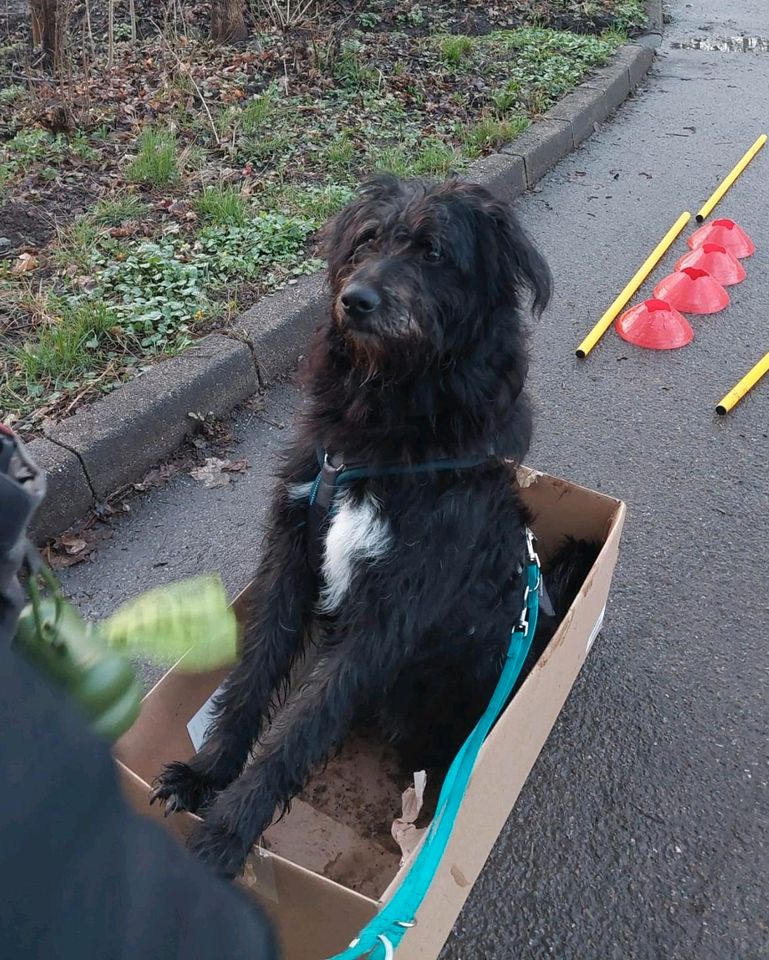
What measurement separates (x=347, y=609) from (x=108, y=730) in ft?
2.77

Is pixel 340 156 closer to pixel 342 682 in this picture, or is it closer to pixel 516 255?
pixel 516 255

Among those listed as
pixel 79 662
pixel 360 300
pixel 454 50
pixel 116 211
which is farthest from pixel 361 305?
pixel 454 50

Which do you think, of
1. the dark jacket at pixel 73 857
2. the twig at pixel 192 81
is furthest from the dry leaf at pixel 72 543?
the twig at pixel 192 81

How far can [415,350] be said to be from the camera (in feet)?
6.33

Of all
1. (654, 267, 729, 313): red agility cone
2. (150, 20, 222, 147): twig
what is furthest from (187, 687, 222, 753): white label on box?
(150, 20, 222, 147): twig

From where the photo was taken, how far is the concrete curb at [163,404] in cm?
296

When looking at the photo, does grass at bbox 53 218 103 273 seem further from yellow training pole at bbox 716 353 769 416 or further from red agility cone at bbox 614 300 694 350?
yellow training pole at bbox 716 353 769 416

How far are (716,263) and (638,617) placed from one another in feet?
8.50

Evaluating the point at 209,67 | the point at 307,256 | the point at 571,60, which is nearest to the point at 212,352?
the point at 307,256

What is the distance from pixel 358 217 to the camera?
7.18ft

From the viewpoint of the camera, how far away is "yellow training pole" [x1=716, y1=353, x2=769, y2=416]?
12.0ft

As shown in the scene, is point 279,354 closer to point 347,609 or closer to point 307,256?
point 307,256

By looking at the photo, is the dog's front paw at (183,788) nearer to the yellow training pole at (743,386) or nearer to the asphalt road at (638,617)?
the asphalt road at (638,617)

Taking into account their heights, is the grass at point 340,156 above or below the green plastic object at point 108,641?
below
